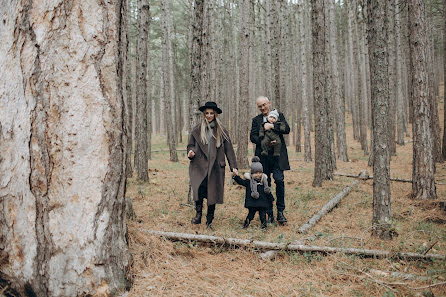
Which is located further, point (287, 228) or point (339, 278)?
point (287, 228)

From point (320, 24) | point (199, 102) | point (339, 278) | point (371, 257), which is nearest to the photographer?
point (339, 278)

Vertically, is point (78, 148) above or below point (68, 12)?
below

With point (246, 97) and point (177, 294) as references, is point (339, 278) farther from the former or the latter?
point (246, 97)

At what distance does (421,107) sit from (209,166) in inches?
184

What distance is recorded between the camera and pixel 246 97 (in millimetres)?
11367

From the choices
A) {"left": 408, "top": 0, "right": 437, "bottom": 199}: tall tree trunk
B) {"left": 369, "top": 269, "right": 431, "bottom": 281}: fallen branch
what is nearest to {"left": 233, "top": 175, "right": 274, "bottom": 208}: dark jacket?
{"left": 369, "top": 269, "right": 431, "bottom": 281}: fallen branch

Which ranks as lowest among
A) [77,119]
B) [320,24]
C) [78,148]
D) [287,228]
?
[287,228]

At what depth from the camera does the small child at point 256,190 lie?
514cm

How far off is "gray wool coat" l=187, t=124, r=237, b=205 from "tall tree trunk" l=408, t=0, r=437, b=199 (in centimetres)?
416

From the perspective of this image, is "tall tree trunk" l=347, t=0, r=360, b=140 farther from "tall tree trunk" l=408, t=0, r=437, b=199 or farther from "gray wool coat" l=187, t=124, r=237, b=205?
"gray wool coat" l=187, t=124, r=237, b=205

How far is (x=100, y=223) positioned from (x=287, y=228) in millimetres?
3313

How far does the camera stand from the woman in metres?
5.18

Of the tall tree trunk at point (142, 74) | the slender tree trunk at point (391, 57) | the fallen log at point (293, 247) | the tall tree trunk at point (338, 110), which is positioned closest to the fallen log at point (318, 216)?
the fallen log at point (293, 247)

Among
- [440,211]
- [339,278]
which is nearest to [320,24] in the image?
[440,211]
